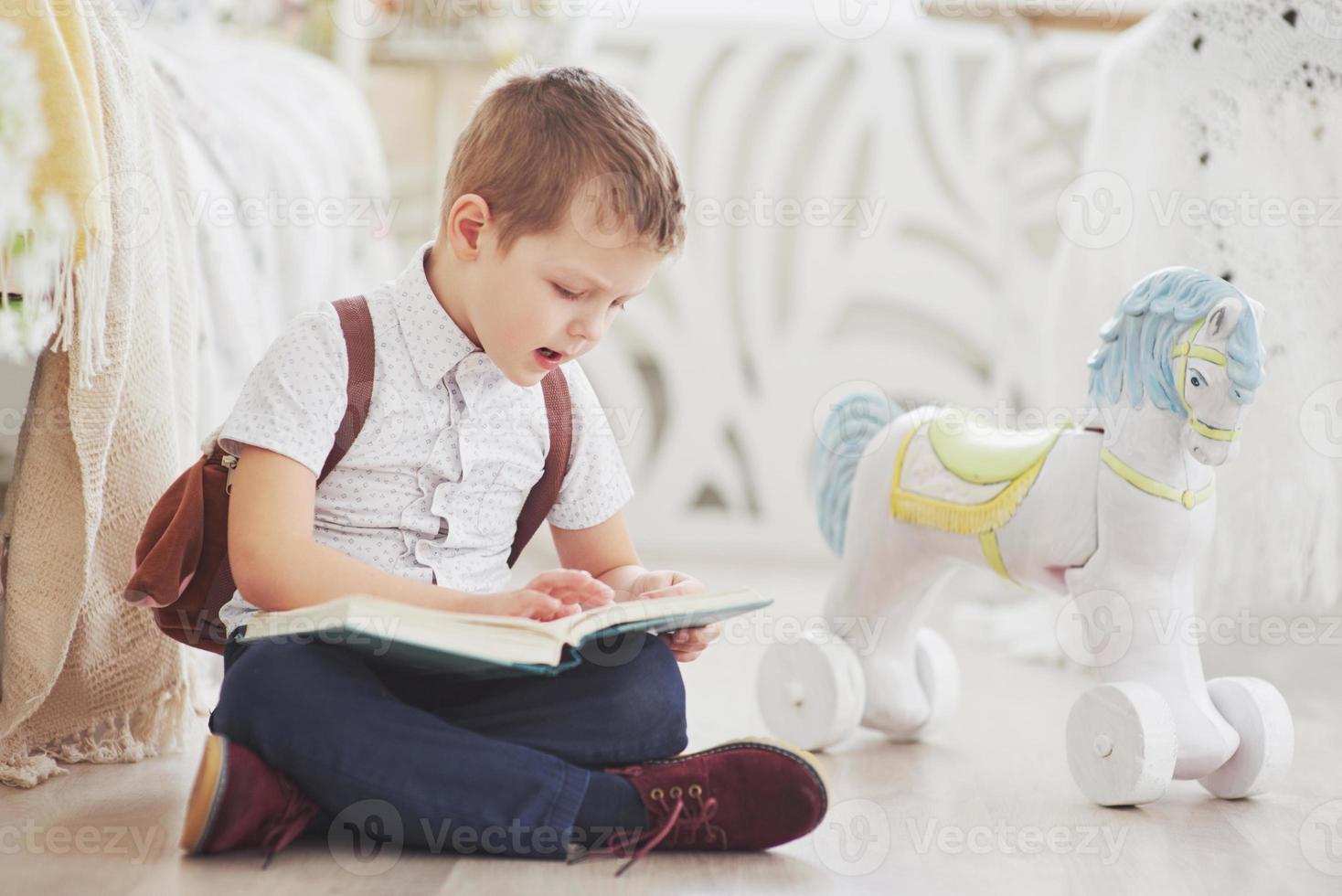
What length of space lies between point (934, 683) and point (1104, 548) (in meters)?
0.24

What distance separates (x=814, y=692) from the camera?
108cm

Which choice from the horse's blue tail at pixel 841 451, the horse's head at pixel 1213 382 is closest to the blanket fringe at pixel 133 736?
the horse's blue tail at pixel 841 451

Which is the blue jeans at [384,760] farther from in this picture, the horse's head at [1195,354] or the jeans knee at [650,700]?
the horse's head at [1195,354]

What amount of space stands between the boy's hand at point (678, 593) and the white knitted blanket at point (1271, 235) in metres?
0.67

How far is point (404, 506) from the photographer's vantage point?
35.2 inches

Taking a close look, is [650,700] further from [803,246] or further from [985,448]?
[803,246]

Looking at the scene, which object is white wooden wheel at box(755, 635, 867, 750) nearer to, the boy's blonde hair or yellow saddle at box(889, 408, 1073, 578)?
yellow saddle at box(889, 408, 1073, 578)

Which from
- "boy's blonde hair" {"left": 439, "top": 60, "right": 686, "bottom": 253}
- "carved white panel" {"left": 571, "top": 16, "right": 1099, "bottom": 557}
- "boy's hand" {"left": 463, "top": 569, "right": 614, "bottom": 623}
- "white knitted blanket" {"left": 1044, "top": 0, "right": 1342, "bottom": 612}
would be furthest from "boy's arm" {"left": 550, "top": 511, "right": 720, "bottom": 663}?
"carved white panel" {"left": 571, "top": 16, "right": 1099, "bottom": 557}

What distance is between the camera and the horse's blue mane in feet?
2.90

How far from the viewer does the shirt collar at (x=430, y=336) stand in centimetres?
90

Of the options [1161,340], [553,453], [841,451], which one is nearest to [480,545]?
[553,453]

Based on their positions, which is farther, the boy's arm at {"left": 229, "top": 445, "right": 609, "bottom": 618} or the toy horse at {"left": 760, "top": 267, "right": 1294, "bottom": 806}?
the toy horse at {"left": 760, "top": 267, "right": 1294, "bottom": 806}

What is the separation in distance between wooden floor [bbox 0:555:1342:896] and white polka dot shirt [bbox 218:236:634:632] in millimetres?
171

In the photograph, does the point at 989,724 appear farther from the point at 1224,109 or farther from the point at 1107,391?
the point at 1224,109
